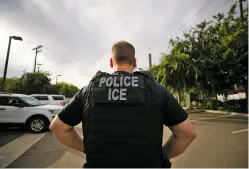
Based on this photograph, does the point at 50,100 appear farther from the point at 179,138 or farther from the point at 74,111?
the point at 179,138

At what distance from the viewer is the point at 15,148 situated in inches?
233

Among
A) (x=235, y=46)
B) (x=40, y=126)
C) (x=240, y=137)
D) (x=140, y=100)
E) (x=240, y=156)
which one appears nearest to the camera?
(x=140, y=100)

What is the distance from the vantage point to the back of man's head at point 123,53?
1627mm

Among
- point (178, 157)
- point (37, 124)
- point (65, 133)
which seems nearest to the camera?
point (65, 133)

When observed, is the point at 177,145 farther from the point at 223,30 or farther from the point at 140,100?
the point at 223,30

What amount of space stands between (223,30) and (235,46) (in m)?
2.20

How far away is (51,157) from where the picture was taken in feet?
16.5

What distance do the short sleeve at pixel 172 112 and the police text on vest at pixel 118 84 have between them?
26cm

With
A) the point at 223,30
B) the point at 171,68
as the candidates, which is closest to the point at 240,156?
the point at 171,68

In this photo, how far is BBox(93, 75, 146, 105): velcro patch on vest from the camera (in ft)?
4.66

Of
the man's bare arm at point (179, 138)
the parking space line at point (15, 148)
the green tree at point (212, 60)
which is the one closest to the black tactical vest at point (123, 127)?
the man's bare arm at point (179, 138)

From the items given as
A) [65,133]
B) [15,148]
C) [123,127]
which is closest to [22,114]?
[15,148]

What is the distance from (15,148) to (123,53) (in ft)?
19.1

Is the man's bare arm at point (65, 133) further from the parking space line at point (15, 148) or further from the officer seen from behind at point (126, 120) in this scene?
the parking space line at point (15, 148)
